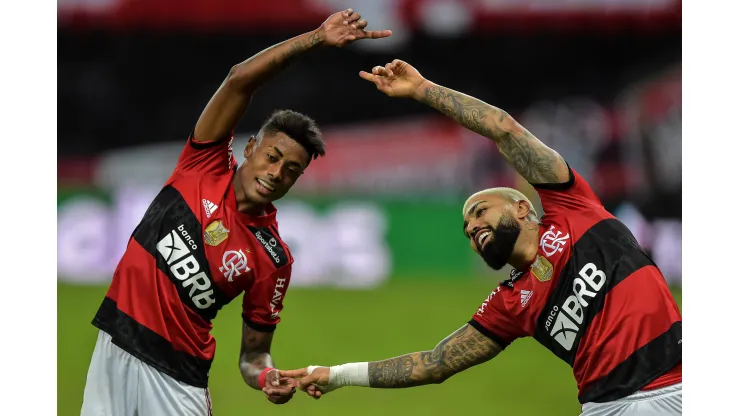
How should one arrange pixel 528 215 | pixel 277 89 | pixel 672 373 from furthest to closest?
pixel 277 89
pixel 528 215
pixel 672 373

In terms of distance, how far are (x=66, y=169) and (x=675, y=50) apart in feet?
30.1

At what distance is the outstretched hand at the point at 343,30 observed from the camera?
4348 mm

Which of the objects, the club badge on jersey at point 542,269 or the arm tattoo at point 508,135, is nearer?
the arm tattoo at point 508,135

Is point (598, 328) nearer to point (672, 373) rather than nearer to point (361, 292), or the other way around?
point (672, 373)

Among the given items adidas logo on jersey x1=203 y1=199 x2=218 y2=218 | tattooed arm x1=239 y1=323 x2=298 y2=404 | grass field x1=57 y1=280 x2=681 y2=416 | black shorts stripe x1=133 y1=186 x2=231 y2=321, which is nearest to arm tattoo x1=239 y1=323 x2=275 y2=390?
tattooed arm x1=239 y1=323 x2=298 y2=404

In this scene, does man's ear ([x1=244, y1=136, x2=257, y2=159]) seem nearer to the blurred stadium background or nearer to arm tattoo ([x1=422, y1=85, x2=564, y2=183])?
arm tattoo ([x1=422, y1=85, x2=564, y2=183])

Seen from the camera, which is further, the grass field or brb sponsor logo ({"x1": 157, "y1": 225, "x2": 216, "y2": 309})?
the grass field

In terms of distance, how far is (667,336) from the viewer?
422cm

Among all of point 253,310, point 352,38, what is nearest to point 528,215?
point 352,38

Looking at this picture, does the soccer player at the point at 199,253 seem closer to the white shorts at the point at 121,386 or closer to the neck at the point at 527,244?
the white shorts at the point at 121,386

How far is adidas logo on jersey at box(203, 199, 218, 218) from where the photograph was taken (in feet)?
15.2

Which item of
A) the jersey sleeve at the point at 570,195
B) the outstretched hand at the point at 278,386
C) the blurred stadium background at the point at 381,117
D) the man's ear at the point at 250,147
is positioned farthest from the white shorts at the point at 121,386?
the blurred stadium background at the point at 381,117

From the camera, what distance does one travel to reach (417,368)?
4.80m

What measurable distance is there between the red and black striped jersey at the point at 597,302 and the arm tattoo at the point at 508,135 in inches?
5.0
